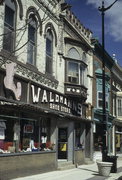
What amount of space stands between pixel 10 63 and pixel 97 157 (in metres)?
15.6

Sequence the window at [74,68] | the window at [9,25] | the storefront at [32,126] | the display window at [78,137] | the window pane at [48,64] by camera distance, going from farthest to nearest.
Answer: the display window at [78,137] → the window at [74,68] → the window pane at [48,64] → the window at [9,25] → the storefront at [32,126]

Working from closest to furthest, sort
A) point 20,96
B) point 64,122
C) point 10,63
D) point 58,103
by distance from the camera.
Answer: point 10,63 → point 20,96 → point 58,103 → point 64,122

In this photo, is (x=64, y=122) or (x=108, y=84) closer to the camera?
(x=64, y=122)

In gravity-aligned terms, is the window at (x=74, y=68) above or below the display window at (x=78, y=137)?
above

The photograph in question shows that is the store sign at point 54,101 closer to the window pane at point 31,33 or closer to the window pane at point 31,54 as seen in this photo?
the window pane at point 31,54

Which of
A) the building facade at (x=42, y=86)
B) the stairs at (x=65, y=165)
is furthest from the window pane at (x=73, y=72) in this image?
the stairs at (x=65, y=165)

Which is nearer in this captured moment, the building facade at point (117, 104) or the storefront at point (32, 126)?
the storefront at point (32, 126)

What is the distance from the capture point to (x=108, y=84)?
105 feet

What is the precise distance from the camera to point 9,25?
1529 centimetres

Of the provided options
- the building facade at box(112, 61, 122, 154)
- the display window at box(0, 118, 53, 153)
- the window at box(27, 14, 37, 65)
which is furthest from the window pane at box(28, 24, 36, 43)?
the building facade at box(112, 61, 122, 154)

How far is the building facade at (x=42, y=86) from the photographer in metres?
14.3

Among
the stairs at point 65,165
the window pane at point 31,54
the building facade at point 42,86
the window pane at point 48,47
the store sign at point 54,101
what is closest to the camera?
the building facade at point 42,86

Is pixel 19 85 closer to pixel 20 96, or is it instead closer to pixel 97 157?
pixel 20 96

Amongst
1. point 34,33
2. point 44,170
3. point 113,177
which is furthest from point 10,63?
point 113,177
